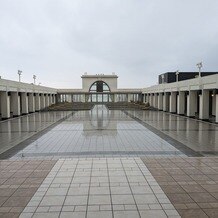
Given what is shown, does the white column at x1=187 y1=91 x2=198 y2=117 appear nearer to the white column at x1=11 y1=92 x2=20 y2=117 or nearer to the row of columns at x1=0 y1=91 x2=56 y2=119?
the row of columns at x1=0 y1=91 x2=56 y2=119

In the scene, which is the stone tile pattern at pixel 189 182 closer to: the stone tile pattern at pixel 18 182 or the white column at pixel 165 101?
the stone tile pattern at pixel 18 182

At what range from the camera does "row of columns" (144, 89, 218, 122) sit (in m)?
23.8

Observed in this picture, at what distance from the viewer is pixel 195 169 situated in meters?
8.03

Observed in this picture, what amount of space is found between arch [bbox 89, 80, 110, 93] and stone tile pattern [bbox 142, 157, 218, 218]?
58748 millimetres

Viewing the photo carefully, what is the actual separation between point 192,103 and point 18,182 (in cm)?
2301

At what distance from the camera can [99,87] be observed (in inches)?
2680

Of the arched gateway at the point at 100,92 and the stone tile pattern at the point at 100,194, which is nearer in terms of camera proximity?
the stone tile pattern at the point at 100,194

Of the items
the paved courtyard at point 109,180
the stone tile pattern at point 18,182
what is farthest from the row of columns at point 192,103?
the stone tile pattern at point 18,182

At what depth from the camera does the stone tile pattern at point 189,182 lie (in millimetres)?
5418

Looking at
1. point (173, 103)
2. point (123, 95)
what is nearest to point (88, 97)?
point (123, 95)

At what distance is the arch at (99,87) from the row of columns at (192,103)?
96.7 feet

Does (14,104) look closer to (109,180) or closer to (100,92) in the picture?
(109,180)

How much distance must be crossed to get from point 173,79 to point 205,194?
5005 centimetres

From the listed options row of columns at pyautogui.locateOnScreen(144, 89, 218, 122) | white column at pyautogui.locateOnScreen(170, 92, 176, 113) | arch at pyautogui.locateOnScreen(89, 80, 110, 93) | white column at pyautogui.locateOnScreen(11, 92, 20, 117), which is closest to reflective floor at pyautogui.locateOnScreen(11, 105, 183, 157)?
row of columns at pyautogui.locateOnScreen(144, 89, 218, 122)
